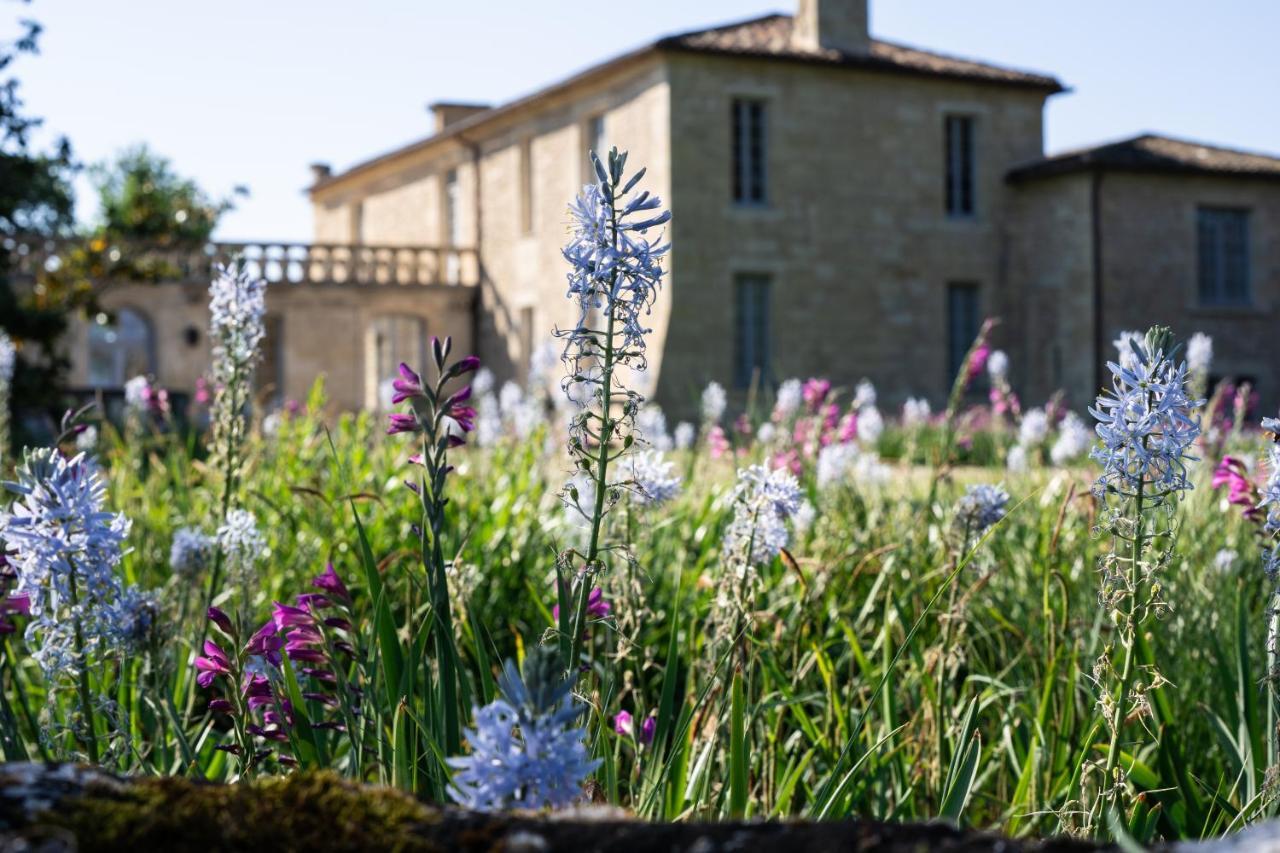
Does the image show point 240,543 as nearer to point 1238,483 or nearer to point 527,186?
point 1238,483

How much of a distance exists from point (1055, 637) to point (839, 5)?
2671 centimetres

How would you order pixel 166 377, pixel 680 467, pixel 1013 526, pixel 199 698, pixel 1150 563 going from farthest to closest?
pixel 166 377 → pixel 680 467 → pixel 1013 526 → pixel 199 698 → pixel 1150 563

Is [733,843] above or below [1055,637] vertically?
above

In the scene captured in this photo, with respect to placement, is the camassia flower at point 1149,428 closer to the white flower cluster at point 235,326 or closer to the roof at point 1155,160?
the white flower cluster at point 235,326

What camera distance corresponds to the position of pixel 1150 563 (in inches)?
95.5

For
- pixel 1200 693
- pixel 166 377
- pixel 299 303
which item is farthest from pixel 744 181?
pixel 1200 693

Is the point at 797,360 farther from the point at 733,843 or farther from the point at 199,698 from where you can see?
the point at 733,843

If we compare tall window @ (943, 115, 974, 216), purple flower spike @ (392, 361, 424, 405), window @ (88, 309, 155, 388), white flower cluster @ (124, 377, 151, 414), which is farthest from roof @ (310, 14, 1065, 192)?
purple flower spike @ (392, 361, 424, 405)

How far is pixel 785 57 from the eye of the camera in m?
27.9

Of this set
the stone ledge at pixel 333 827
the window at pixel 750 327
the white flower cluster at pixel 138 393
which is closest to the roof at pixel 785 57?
the window at pixel 750 327

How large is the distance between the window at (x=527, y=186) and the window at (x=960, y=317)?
916 cm

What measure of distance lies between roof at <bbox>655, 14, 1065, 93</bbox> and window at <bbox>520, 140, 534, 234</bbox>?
19.2ft

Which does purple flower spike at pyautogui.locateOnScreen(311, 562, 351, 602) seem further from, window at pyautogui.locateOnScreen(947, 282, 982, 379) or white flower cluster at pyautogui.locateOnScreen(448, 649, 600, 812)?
window at pyautogui.locateOnScreen(947, 282, 982, 379)

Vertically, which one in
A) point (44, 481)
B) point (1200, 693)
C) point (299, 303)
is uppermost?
point (299, 303)
